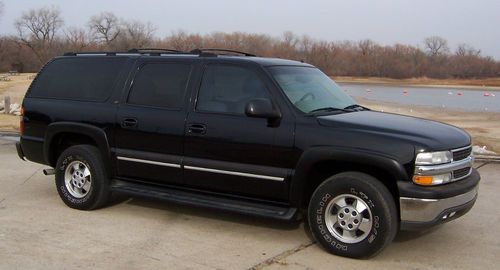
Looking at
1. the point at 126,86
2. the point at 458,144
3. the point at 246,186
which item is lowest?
the point at 246,186

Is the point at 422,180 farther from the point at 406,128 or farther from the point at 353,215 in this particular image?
the point at 353,215

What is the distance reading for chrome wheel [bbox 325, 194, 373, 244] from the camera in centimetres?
517

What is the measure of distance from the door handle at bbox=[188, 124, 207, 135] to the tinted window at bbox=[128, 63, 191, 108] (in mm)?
318

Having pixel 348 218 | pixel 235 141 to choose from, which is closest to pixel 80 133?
pixel 235 141

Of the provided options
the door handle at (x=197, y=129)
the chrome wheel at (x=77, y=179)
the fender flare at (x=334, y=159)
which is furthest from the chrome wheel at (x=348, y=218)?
the chrome wheel at (x=77, y=179)

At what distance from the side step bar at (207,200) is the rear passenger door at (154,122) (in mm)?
110

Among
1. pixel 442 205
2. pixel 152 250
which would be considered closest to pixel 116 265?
pixel 152 250

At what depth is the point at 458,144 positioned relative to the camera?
527cm

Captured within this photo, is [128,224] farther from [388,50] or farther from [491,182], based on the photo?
[388,50]

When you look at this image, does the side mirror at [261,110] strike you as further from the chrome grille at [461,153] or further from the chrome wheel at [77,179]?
the chrome wheel at [77,179]

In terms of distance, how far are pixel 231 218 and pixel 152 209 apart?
1.07 meters

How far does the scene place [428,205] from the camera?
490cm

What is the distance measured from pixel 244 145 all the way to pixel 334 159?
926 mm

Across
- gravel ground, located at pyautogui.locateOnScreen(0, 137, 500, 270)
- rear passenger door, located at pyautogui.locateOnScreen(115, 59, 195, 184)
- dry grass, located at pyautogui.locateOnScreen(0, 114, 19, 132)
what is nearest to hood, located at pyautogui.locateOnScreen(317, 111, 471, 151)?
gravel ground, located at pyautogui.locateOnScreen(0, 137, 500, 270)
